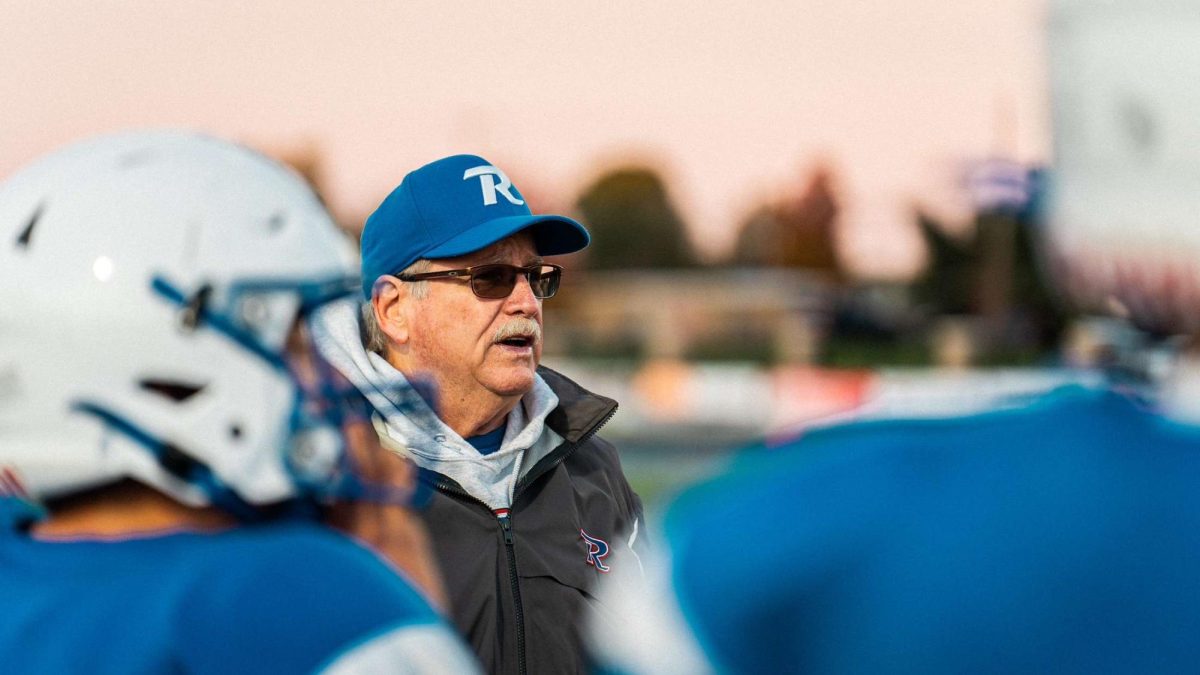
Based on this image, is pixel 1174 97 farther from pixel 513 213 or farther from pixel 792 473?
pixel 513 213

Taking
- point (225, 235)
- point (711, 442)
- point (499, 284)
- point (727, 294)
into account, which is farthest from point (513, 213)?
point (727, 294)

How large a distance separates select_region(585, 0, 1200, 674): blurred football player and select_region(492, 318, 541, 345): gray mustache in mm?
2178

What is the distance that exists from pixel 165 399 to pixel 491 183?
74.4 inches

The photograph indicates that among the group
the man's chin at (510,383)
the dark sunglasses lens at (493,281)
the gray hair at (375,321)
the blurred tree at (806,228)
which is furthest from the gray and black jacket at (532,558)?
the blurred tree at (806,228)

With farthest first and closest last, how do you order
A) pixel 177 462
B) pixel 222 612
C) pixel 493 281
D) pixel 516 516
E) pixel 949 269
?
pixel 949 269 < pixel 493 281 < pixel 516 516 < pixel 177 462 < pixel 222 612

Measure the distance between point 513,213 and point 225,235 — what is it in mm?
1799

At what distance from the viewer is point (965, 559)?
1478mm

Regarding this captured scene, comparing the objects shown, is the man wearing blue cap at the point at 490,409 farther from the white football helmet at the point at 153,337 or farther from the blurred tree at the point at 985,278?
the blurred tree at the point at 985,278

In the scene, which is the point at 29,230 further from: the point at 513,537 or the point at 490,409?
the point at 490,409

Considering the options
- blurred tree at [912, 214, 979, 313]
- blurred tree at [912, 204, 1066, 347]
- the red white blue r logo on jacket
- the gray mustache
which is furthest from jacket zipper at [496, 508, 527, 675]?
blurred tree at [912, 214, 979, 313]

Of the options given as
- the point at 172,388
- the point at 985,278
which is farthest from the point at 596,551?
the point at 985,278

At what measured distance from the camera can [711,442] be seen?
21141mm

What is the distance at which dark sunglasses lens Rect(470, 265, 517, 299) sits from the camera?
146 inches

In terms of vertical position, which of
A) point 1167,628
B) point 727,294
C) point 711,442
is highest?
point 1167,628
